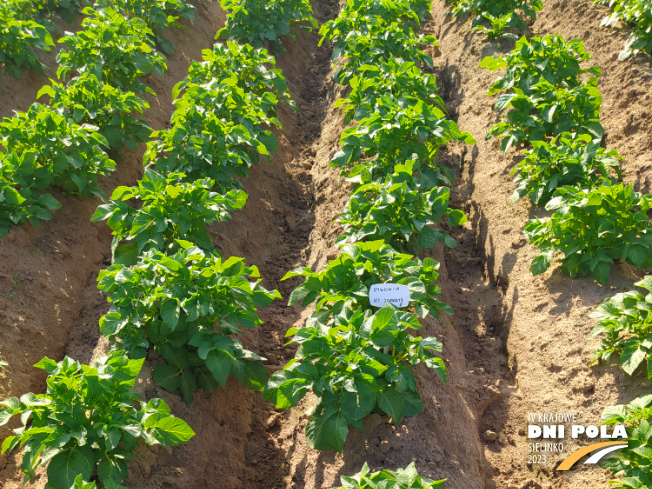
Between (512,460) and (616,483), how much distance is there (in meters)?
0.74

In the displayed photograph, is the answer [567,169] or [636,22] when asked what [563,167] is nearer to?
[567,169]

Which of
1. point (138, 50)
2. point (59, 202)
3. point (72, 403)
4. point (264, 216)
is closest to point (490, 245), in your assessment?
point (264, 216)

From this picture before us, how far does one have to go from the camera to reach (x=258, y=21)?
22.6 feet

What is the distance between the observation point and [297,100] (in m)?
6.71

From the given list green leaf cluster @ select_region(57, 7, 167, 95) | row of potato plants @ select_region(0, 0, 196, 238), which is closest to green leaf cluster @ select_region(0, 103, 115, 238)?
row of potato plants @ select_region(0, 0, 196, 238)

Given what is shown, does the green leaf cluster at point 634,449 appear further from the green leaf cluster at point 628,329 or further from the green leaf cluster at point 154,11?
the green leaf cluster at point 154,11

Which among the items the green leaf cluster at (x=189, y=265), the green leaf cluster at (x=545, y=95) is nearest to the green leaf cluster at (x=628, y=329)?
the green leaf cluster at (x=545, y=95)

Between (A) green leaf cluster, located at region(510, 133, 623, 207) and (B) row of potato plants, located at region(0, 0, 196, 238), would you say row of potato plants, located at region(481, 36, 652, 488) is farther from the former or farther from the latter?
(B) row of potato plants, located at region(0, 0, 196, 238)

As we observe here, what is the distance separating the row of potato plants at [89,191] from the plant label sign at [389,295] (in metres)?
1.15

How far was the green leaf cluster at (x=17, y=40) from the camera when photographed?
5133 millimetres

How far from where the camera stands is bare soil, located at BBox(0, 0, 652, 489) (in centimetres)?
278

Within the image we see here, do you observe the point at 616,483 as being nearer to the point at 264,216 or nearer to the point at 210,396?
the point at 210,396

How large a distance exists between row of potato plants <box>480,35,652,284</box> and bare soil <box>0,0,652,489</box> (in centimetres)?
20

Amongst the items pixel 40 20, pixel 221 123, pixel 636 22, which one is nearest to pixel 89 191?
pixel 221 123
